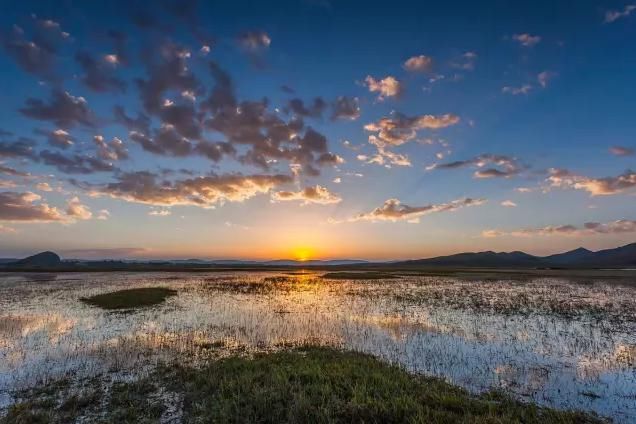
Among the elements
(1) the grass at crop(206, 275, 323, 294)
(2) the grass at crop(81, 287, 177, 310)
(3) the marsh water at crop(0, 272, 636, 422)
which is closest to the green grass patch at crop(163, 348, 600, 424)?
(3) the marsh water at crop(0, 272, 636, 422)

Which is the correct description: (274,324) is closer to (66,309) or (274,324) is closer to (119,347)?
(119,347)

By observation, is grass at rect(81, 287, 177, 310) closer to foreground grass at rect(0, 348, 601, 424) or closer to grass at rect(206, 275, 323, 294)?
grass at rect(206, 275, 323, 294)

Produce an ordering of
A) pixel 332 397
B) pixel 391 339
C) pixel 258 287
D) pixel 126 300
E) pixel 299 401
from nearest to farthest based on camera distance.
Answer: pixel 299 401
pixel 332 397
pixel 391 339
pixel 126 300
pixel 258 287

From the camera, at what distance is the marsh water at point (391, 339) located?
44.5 feet

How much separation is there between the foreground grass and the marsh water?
168cm

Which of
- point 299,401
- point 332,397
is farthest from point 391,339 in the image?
point 299,401

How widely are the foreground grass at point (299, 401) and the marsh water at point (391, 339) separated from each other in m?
1.68

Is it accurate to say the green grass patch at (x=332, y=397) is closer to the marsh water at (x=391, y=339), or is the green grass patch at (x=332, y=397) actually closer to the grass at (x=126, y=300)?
the marsh water at (x=391, y=339)

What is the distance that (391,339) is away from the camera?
20281mm

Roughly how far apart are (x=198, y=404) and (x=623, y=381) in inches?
601

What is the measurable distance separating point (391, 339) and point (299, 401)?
10.9 meters

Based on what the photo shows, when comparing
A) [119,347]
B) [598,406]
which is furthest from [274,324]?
[598,406]

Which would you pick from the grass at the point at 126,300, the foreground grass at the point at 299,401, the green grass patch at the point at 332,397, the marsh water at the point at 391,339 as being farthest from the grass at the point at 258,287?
the foreground grass at the point at 299,401

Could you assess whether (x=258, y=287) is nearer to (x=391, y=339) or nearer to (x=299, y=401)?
(x=391, y=339)
